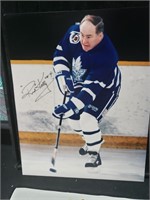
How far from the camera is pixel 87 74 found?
71 centimetres

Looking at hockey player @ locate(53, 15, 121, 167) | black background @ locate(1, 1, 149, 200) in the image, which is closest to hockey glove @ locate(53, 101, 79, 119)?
hockey player @ locate(53, 15, 121, 167)

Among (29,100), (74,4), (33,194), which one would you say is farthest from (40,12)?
(33,194)

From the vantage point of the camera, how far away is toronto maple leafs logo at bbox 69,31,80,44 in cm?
68

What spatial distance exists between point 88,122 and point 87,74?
Result: 0.11 metres

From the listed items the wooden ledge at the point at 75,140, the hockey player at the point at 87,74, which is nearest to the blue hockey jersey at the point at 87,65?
the hockey player at the point at 87,74

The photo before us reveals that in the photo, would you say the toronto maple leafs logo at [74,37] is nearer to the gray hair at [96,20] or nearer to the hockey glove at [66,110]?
the gray hair at [96,20]

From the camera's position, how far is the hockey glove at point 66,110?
0.75m

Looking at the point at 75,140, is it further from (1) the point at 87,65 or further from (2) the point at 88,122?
(1) the point at 87,65

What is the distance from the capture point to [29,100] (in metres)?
0.77

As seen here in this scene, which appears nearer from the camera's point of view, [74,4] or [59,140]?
[74,4]

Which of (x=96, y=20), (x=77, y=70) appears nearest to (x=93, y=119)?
(x=77, y=70)

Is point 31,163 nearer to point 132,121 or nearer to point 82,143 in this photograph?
point 82,143

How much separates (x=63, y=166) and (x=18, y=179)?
12 centimetres
